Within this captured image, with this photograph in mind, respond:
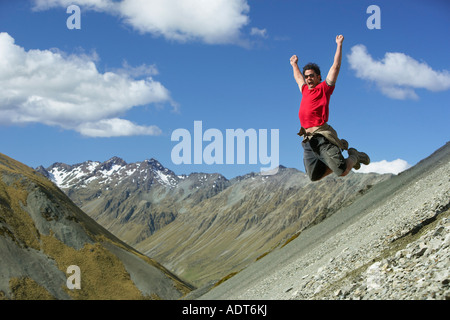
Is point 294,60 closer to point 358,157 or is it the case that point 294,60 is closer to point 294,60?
point 294,60

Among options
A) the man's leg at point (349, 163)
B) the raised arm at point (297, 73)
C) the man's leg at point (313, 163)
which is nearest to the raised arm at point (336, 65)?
the raised arm at point (297, 73)

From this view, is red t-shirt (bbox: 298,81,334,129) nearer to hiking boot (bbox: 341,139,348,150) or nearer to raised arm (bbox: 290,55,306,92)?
raised arm (bbox: 290,55,306,92)

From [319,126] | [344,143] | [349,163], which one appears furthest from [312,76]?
[349,163]

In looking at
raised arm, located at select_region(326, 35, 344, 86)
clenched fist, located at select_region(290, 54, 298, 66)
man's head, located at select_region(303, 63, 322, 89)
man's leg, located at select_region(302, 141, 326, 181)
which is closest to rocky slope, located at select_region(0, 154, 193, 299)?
man's leg, located at select_region(302, 141, 326, 181)

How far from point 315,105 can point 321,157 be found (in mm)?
→ 1482

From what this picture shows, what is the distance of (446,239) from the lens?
13711mm

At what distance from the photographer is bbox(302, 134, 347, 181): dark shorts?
11836 millimetres

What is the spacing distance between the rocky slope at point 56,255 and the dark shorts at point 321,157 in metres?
87.9

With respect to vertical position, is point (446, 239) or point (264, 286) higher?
point (446, 239)

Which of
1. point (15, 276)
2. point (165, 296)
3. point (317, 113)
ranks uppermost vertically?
point (317, 113)
